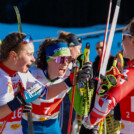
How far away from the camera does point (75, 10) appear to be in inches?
394

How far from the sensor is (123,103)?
191 centimetres

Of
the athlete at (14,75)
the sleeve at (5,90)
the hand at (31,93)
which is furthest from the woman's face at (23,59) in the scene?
the hand at (31,93)

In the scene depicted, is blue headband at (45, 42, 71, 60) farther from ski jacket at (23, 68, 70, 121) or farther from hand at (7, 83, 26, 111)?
hand at (7, 83, 26, 111)

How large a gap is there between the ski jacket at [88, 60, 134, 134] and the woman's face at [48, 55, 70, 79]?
0.92m

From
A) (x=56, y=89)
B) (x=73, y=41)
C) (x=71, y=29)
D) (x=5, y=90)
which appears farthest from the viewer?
(x=71, y=29)

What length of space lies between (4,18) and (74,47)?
12.9ft

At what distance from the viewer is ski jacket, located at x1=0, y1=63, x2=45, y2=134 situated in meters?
2.02

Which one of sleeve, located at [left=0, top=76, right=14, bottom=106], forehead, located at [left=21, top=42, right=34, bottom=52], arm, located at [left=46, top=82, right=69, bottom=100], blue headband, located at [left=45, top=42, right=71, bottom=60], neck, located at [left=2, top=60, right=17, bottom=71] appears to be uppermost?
forehead, located at [left=21, top=42, right=34, bottom=52]

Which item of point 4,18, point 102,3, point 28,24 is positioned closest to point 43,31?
point 28,24

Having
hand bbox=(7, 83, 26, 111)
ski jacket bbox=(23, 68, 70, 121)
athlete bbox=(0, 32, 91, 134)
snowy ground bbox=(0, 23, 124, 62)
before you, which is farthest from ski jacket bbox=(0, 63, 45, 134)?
snowy ground bbox=(0, 23, 124, 62)

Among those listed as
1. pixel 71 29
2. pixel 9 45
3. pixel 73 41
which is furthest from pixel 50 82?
pixel 71 29

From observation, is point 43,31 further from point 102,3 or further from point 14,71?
point 14,71

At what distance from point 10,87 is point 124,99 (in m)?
0.91

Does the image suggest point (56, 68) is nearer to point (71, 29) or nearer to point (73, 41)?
point (73, 41)
